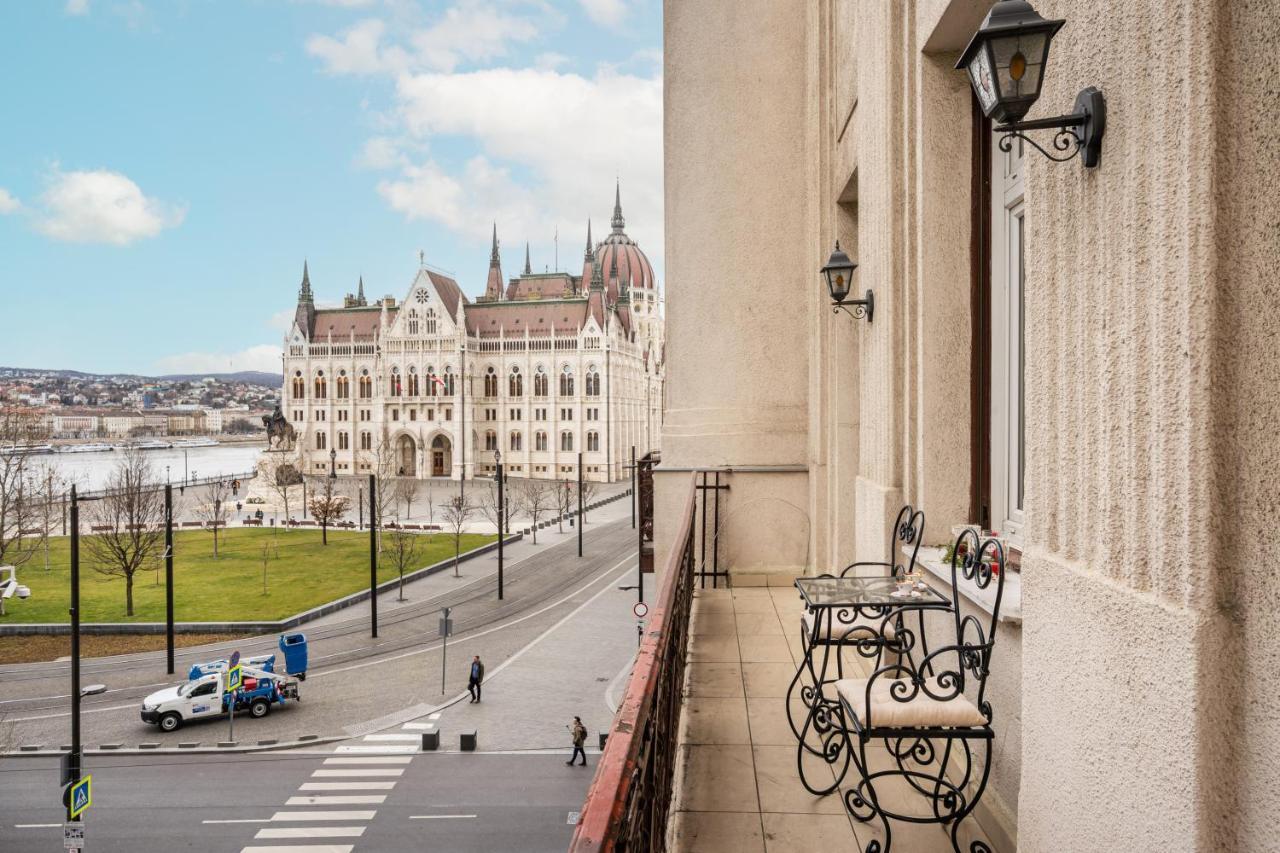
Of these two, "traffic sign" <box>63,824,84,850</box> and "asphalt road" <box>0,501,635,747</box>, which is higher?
"traffic sign" <box>63,824,84,850</box>

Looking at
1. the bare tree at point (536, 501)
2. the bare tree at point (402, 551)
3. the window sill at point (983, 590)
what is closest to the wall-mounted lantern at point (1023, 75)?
the window sill at point (983, 590)

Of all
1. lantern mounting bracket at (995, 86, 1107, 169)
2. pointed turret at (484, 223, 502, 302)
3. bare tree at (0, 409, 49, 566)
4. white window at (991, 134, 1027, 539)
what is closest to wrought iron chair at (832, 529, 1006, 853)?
white window at (991, 134, 1027, 539)

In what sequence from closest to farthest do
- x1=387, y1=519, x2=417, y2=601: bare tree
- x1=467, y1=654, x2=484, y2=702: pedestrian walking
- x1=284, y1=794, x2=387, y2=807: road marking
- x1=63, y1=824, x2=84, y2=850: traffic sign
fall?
x1=63, y1=824, x2=84, y2=850: traffic sign
x1=284, y1=794, x2=387, y2=807: road marking
x1=467, y1=654, x2=484, y2=702: pedestrian walking
x1=387, y1=519, x2=417, y2=601: bare tree

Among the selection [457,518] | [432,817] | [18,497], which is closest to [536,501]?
[457,518]

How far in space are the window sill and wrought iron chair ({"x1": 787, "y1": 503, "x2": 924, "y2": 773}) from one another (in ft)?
0.31

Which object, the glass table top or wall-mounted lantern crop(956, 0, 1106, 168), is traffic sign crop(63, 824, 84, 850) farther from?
wall-mounted lantern crop(956, 0, 1106, 168)

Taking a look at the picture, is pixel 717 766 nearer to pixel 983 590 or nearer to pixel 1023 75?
pixel 983 590

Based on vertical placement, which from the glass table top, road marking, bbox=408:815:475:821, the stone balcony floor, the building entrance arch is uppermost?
the glass table top

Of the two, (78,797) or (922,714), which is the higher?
(922,714)

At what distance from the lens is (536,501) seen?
4866 cm

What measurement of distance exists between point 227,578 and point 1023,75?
35399mm

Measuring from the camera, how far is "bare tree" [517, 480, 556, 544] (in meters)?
46.9

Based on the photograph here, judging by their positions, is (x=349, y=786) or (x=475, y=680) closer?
(x=349, y=786)

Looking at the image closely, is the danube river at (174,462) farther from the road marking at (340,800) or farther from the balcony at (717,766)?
the balcony at (717,766)
